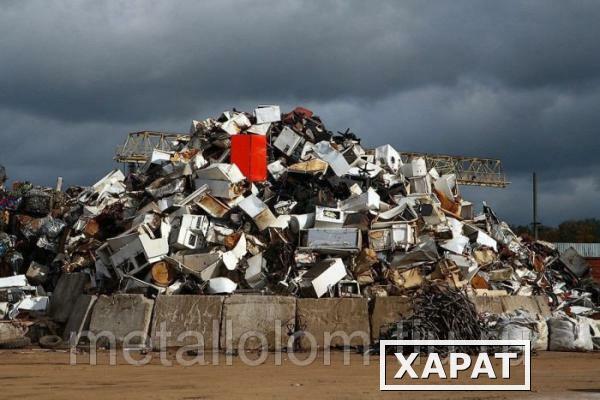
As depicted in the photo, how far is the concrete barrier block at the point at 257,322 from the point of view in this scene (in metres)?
15.5

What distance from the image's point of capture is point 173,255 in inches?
660

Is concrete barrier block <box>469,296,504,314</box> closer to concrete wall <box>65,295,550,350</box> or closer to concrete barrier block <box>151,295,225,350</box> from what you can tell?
concrete wall <box>65,295,550,350</box>

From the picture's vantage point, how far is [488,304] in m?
16.9

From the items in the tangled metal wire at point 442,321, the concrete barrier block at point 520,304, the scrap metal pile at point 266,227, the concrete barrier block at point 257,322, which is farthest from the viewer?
the concrete barrier block at point 520,304

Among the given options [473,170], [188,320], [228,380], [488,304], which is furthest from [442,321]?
[473,170]

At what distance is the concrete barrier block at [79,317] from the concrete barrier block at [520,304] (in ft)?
26.2

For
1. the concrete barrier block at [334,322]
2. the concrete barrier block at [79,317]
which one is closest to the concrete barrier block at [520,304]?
the concrete barrier block at [334,322]

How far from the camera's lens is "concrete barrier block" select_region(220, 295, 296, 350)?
15.5 metres

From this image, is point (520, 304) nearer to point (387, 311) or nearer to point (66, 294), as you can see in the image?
point (387, 311)

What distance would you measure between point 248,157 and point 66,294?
474cm

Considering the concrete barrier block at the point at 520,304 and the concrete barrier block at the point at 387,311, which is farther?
the concrete barrier block at the point at 520,304

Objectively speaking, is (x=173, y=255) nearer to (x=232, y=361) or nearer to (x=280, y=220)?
(x=280, y=220)

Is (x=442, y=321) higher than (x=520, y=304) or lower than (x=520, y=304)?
lower

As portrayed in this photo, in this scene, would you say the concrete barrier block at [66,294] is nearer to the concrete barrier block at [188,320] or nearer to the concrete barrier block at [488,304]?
the concrete barrier block at [188,320]
